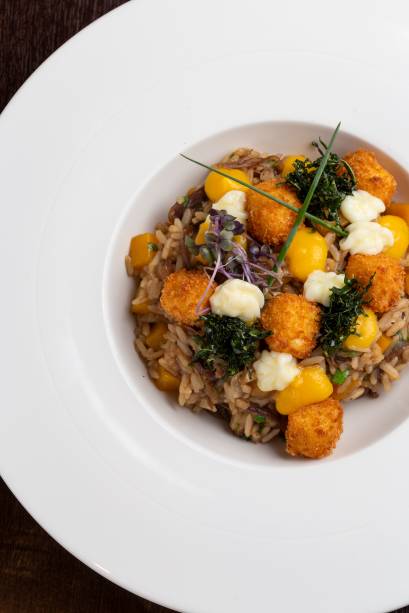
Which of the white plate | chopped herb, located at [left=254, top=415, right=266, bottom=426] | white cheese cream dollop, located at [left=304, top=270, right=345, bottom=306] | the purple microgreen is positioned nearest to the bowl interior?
the white plate

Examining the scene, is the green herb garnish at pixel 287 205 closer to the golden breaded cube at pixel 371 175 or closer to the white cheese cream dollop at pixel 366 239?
the white cheese cream dollop at pixel 366 239

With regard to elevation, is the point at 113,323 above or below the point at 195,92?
below

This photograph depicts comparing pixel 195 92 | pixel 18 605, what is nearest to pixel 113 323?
pixel 195 92

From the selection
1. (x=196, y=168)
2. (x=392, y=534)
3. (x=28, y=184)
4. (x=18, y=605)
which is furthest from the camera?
(x=18, y=605)

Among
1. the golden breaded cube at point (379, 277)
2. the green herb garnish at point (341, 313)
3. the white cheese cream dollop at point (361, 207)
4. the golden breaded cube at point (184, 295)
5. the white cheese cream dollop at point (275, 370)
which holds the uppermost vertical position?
the white cheese cream dollop at point (361, 207)

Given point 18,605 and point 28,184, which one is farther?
point 18,605

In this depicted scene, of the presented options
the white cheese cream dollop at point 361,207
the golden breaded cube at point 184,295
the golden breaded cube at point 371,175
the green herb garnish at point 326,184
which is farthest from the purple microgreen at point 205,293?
the golden breaded cube at point 371,175

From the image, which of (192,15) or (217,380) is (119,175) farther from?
(217,380)

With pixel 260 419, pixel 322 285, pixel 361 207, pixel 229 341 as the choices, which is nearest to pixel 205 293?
pixel 229 341
